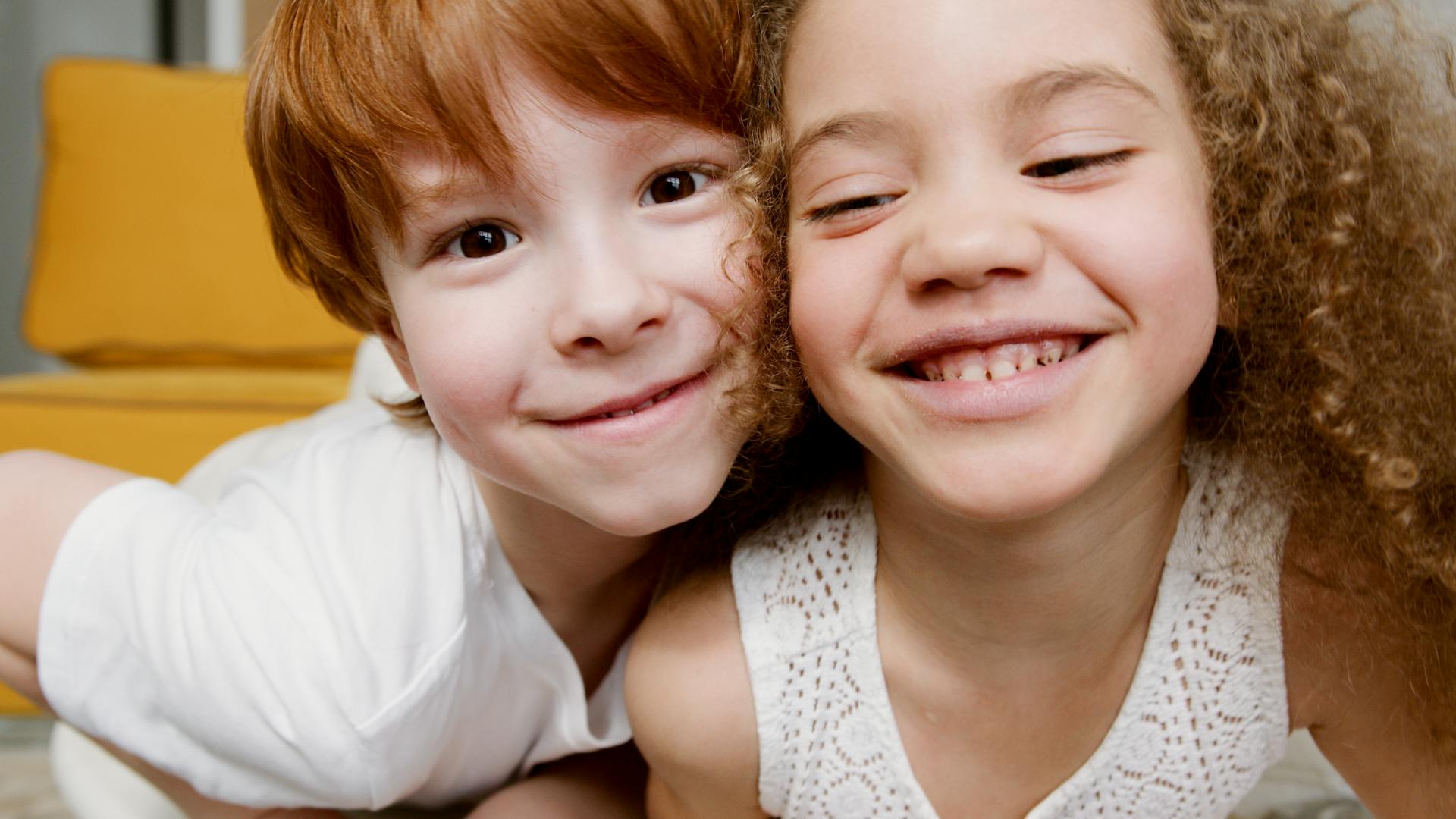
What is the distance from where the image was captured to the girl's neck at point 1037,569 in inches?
35.3

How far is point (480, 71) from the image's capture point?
0.83 m

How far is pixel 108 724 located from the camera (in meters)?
1.08

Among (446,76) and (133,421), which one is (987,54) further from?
(133,421)

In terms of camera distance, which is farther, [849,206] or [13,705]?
[13,705]

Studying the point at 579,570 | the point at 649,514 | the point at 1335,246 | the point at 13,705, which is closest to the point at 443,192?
the point at 649,514

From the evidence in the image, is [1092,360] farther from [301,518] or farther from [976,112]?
[301,518]

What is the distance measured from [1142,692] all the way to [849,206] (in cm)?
44

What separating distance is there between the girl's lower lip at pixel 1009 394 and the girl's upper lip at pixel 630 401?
0.60 feet

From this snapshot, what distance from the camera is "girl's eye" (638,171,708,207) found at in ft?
2.90

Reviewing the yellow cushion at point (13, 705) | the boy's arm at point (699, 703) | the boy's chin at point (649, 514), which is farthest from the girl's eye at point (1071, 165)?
the yellow cushion at point (13, 705)

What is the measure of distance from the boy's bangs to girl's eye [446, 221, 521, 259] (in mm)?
49

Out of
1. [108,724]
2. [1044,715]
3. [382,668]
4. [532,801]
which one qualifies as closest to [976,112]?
A: [1044,715]

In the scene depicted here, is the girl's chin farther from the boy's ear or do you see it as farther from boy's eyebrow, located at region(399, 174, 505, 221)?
the boy's ear

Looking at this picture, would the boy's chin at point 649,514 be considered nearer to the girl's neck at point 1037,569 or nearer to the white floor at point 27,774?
the girl's neck at point 1037,569
